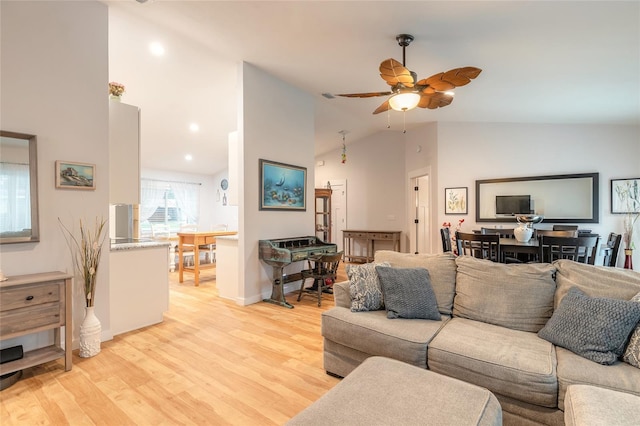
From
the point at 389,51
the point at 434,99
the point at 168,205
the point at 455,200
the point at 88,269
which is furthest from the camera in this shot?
the point at 168,205

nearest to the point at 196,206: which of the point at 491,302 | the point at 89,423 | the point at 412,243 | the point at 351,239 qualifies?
the point at 351,239

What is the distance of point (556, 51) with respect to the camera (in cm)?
306

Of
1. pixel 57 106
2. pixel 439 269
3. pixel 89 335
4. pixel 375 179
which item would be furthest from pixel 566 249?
pixel 57 106

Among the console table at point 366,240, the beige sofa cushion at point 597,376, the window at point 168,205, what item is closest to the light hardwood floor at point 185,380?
the beige sofa cushion at point 597,376

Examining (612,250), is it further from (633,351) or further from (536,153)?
(633,351)

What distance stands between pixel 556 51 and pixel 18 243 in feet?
16.5

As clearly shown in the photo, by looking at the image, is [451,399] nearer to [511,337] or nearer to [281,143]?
[511,337]

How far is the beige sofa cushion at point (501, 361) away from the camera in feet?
5.17

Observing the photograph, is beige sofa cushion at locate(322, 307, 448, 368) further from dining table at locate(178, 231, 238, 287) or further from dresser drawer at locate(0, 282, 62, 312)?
dining table at locate(178, 231, 238, 287)

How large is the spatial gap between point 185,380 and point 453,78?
322 centimetres

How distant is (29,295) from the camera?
88.1 inches

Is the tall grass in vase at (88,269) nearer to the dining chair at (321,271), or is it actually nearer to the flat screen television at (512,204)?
the dining chair at (321,271)

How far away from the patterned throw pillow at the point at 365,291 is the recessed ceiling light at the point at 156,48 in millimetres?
3460

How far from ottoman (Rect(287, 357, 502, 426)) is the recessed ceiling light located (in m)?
4.05
